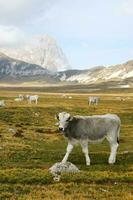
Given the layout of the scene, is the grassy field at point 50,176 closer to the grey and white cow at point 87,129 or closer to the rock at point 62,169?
the rock at point 62,169

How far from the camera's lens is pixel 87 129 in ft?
102

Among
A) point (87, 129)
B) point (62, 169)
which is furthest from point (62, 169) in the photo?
point (87, 129)

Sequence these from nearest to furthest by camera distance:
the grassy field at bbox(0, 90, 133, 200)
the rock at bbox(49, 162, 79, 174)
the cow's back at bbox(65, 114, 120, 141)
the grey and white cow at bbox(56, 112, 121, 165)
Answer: the grassy field at bbox(0, 90, 133, 200), the rock at bbox(49, 162, 79, 174), the grey and white cow at bbox(56, 112, 121, 165), the cow's back at bbox(65, 114, 120, 141)

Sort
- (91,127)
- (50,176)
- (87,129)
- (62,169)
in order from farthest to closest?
(91,127)
(87,129)
(62,169)
(50,176)

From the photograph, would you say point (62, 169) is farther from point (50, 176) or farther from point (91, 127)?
point (91, 127)

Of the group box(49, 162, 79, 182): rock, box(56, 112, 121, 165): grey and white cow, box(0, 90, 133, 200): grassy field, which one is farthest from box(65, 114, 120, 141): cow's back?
box(49, 162, 79, 182): rock

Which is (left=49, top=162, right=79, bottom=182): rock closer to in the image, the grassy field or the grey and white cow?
the grassy field

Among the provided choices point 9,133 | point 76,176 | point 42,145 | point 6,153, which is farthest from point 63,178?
point 9,133

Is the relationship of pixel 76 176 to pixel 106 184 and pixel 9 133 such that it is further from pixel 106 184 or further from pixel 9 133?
pixel 9 133

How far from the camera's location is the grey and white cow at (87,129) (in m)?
30.3

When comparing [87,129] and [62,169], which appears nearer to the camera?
[62,169]

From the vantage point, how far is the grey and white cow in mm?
30319

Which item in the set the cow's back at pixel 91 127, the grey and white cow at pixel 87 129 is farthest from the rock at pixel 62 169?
the cow's back at pixel 91 127

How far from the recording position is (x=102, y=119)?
106ft
